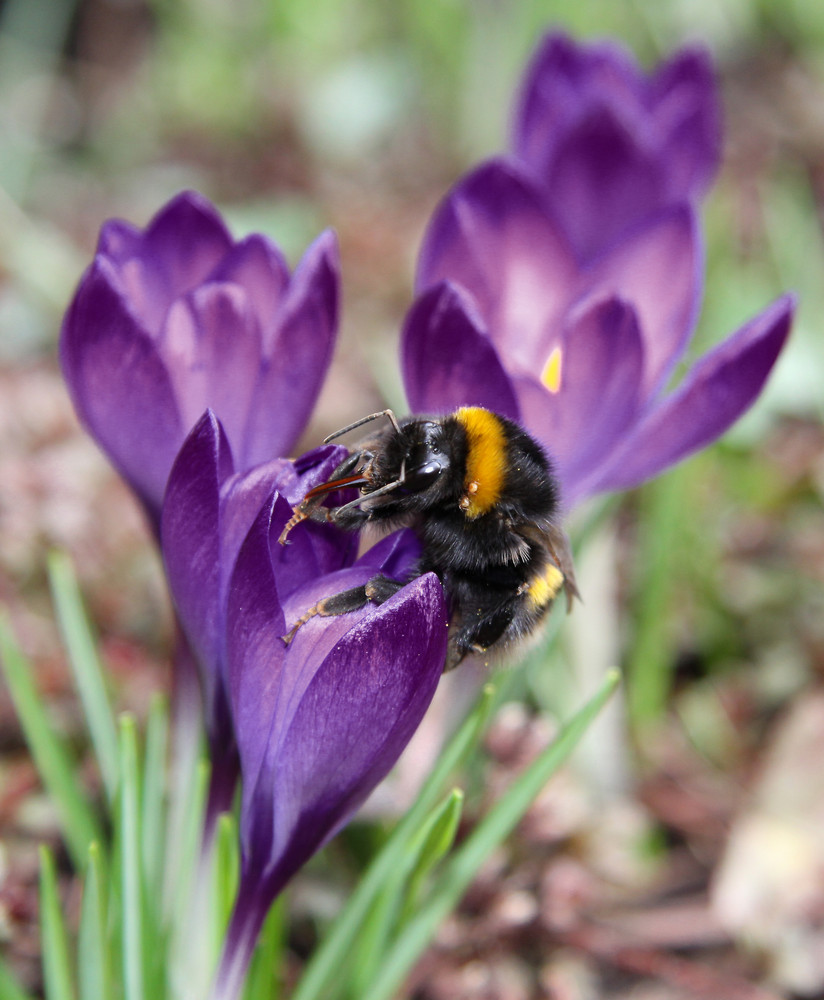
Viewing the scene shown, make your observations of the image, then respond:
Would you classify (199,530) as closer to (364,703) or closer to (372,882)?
(364,703)

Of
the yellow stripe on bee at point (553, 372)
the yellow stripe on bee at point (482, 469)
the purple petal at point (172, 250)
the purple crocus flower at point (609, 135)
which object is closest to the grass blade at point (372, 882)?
the yellow stripe on bee at point (482, 469)

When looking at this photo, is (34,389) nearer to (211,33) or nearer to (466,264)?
(466,264)

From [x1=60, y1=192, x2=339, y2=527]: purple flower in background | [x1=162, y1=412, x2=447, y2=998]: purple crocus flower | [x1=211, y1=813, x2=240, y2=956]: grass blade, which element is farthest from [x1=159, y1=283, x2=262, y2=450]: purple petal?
[x1=211, y1=813, x2=240, y2=956]: grass blade

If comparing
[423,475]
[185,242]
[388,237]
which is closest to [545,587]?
[423,475]

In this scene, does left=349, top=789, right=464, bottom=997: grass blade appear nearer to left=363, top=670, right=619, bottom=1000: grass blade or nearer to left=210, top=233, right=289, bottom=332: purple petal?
left=363, top=670, right=619, bottom=1000: grass blade

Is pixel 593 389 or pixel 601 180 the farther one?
pixel 601 180

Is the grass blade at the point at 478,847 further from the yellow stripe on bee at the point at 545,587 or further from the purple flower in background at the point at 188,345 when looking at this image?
the purple flower in background at the point at 188,345
